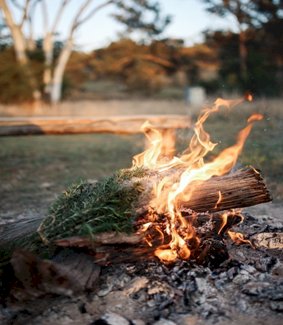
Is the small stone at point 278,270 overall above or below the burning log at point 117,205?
below

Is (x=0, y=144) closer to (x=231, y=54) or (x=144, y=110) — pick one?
(x=144, y=110)

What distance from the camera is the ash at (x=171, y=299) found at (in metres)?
2.52

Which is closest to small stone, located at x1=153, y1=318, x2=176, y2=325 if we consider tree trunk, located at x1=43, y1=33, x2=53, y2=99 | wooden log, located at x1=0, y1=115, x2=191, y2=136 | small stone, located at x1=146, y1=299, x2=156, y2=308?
small stone, located at x1=146, y1=299, x2=156, y2=308

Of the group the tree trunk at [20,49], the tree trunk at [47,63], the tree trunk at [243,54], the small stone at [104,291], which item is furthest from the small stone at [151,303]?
the tree trunk at [243,54]

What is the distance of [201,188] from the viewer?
3.05 m

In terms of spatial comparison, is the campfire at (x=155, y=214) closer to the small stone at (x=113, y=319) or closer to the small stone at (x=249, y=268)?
the small stone at (x=249, y=268)

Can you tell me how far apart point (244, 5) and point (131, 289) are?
21339 mm

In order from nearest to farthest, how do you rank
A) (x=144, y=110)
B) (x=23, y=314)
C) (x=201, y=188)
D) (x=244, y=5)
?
(x=23, y=314), (x=201, y=188), (x=144, y=110), (x=244, y=5)

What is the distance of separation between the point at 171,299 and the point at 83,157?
6.62m

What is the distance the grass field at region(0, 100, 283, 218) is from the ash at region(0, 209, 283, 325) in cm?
185

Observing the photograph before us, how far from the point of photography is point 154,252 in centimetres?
287

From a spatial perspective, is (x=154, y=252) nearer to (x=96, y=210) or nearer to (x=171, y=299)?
(x=171, y=299)

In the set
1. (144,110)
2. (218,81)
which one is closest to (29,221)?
(144,110)

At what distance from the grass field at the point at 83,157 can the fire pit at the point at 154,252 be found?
1443 mm
